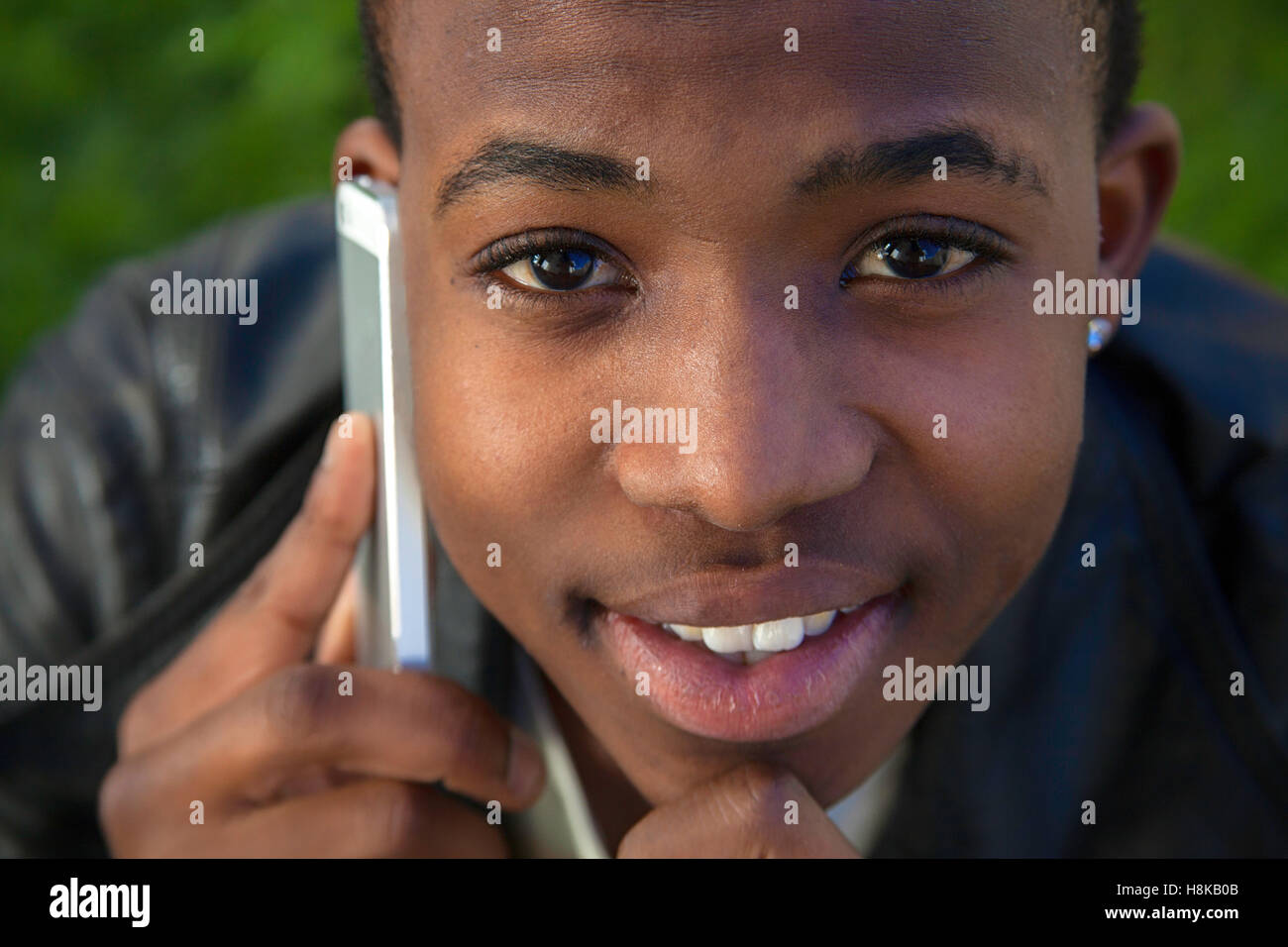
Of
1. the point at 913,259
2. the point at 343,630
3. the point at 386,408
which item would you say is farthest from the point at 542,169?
the point at 343,630

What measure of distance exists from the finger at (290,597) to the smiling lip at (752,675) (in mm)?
606

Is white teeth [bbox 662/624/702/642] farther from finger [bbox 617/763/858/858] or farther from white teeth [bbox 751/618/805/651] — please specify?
finger [bbox 617/763/858/858]

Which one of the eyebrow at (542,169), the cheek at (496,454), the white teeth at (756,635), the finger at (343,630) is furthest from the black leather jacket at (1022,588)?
the eyebrow at (542,169)

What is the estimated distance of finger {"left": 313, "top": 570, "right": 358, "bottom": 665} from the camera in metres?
2.47

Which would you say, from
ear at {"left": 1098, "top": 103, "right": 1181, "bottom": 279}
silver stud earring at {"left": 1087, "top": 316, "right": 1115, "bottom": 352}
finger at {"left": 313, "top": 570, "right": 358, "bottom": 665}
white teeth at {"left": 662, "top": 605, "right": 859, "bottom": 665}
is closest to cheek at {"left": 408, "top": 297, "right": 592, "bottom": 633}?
white teeth at {"left": 662, "top": 605, "right": 859, "bottom": 665}

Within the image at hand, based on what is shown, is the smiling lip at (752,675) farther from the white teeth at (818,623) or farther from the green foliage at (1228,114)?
the green foliage at (1228,114)

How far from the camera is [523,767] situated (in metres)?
2.02

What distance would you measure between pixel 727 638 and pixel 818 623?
12 cm

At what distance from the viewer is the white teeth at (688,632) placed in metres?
1.77

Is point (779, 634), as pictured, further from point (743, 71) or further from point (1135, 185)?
point (1135, 185)

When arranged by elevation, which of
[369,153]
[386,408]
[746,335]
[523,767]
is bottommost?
[523,767]
